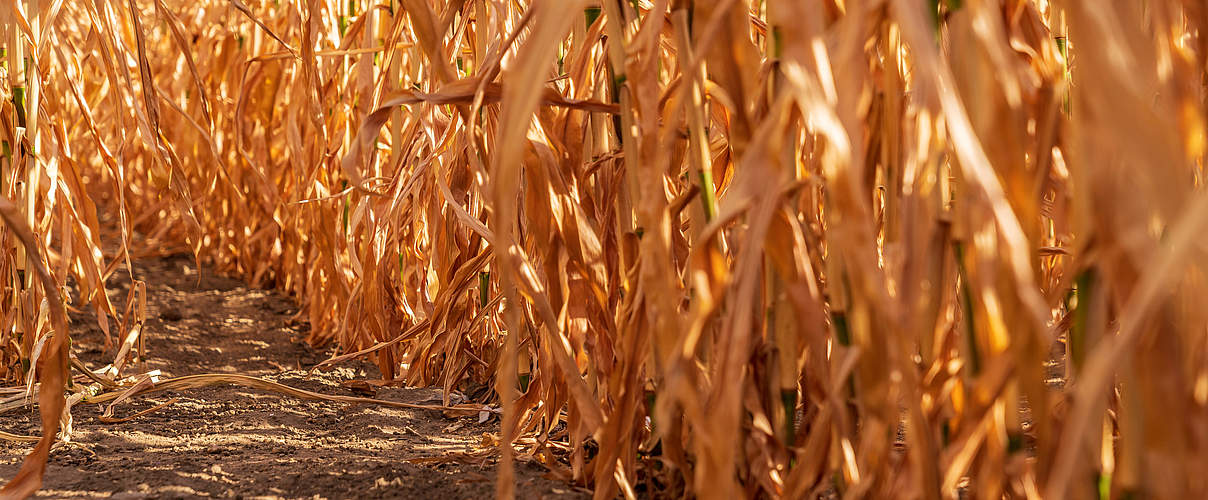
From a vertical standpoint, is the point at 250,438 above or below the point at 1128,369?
below

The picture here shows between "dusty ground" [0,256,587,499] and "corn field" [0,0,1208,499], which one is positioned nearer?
"corn field" [0,0,1208,499]

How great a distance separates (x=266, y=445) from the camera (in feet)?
3.08

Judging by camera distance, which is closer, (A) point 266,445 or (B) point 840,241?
(B) point 840,241

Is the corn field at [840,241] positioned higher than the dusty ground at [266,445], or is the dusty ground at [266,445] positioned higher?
the corn field at [840,241]

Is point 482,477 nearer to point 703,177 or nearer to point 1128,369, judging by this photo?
point 703,177

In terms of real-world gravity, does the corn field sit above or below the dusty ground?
above

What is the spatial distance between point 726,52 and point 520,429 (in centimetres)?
44

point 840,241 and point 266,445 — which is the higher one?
point 840,241

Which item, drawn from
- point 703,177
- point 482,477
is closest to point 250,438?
point 482,477

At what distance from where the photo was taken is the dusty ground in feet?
2.42

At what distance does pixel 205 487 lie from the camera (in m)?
0.74

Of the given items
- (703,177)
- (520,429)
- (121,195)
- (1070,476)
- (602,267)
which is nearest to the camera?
(1070,476)

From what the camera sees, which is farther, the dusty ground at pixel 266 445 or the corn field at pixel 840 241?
the dusty ground at pixel 266 445

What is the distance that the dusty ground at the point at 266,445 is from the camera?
0.74 metres
